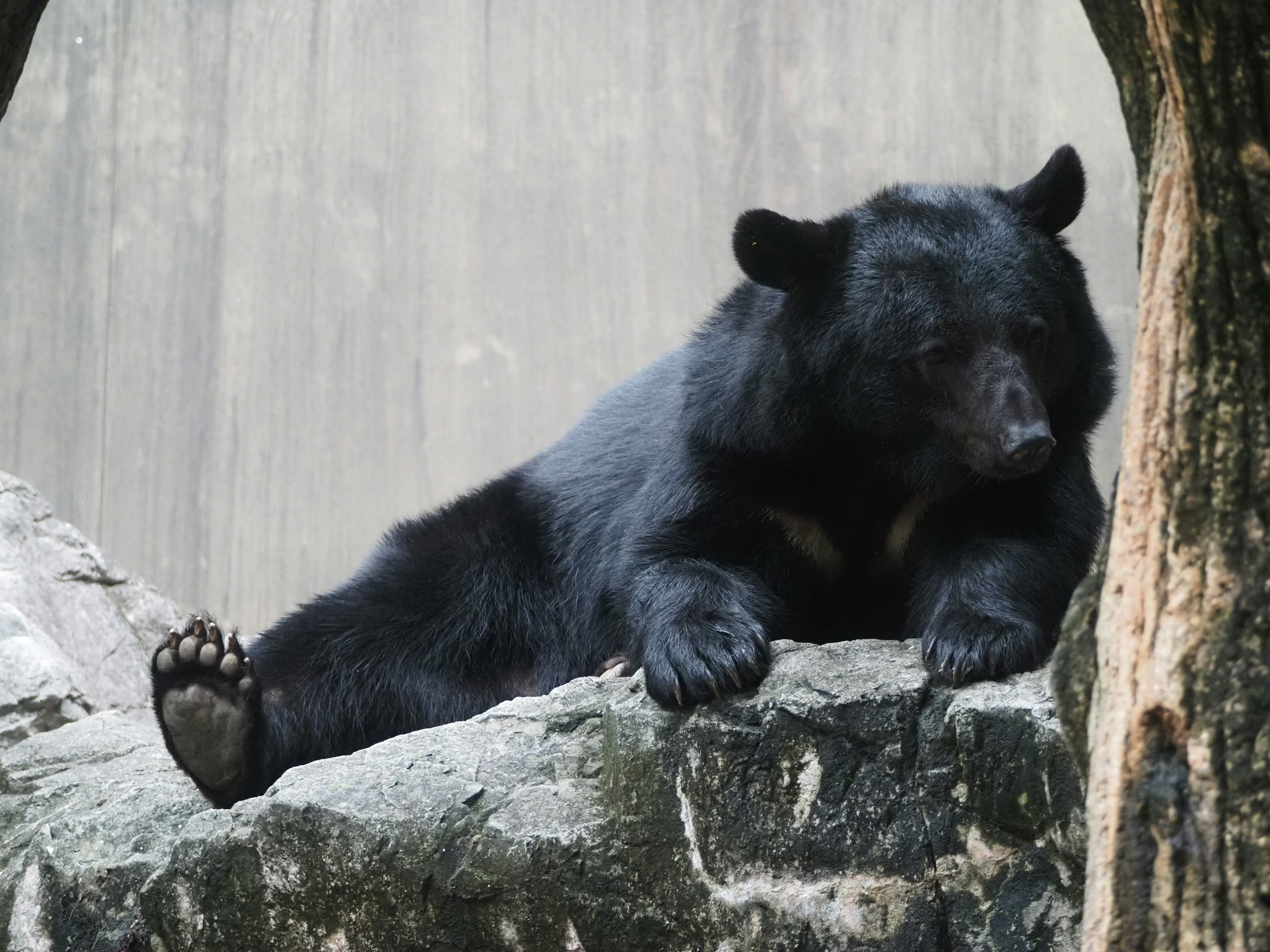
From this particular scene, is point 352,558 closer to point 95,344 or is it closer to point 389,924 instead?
point 95,344

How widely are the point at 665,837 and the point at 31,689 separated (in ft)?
10.3

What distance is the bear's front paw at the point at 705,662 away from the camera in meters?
3.40

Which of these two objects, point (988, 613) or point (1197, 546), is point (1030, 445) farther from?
point (1197, 546)

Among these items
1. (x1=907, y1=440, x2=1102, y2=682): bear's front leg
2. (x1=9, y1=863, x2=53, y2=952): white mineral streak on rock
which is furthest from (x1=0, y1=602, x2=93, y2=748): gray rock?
(x1=907, y1=440, x2=1102, y2=682): bear's front leg

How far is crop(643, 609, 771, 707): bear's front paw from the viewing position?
340cm

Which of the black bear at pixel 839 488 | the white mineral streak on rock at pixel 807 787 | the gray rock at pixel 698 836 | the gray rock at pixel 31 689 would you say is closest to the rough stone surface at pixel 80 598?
the gray rock at pixel 31 689

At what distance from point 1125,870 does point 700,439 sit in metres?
2.52

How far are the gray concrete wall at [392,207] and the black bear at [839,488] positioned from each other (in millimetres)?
4063

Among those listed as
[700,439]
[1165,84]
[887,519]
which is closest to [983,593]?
[887,519]

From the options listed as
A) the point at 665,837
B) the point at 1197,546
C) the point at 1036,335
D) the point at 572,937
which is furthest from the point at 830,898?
the point at 1036,335

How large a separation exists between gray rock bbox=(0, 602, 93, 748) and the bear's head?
2993 mm

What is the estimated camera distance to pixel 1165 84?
A: 78.7 inches

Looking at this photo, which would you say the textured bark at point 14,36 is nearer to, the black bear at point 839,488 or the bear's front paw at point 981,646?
the black bear at point 839,488

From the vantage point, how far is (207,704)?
4219 millimetres
